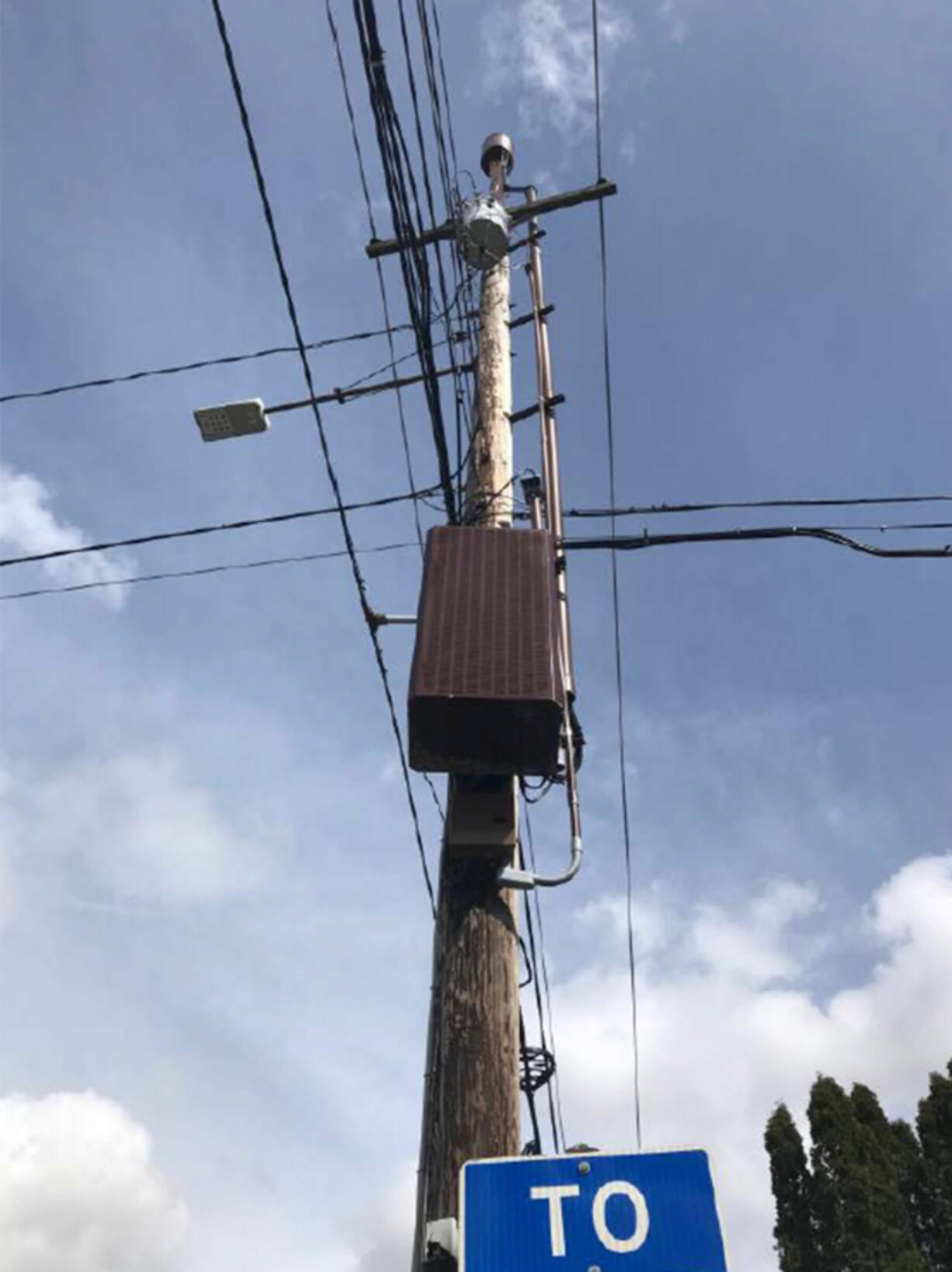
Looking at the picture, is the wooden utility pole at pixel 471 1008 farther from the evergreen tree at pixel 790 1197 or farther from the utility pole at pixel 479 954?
the evergreen tree at pixel 790 1197

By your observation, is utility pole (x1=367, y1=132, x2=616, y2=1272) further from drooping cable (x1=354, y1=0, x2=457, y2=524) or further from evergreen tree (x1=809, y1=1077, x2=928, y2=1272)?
evergreen tree (x1=809, y1=1077, x2=928, y2=1272)

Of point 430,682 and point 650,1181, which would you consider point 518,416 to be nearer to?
point 430,682

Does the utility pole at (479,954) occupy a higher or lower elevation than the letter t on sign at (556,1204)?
higher

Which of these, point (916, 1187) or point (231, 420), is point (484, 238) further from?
point (916, 1187)

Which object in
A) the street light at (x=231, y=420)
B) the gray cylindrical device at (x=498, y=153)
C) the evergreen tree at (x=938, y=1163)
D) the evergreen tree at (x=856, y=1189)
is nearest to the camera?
the street light at (x=231, y=420)

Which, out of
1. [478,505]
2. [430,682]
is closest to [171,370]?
[478,505]

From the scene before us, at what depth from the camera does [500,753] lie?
3295mm

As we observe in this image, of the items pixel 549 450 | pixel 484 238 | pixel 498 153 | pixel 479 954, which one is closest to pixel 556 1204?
pixel 479 954

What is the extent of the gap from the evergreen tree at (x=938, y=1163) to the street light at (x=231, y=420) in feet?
63.1

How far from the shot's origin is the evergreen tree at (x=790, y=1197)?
1772cm

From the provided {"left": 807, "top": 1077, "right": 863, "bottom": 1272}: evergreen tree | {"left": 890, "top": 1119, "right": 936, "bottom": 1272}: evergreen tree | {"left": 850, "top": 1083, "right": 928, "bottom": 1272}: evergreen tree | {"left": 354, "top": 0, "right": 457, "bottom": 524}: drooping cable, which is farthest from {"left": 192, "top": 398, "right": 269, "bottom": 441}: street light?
{"left": 890, "top": 1119, "right": 936, "bottom": 1272}: evergreen tree

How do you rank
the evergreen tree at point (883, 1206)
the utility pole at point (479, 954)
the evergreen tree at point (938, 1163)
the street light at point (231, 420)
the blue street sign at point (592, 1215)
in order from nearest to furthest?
the blue street sign at point (592, 1215) → the utility pole at point (479, 954) → the street light at point (231, 420) → the evergreen tree at point (883, 1206) → the evergreen tree at point (938, 1163)

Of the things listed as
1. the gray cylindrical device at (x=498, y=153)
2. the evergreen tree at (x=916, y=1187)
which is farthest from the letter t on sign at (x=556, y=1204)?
the evergreen tree at (x=916, y=1187)

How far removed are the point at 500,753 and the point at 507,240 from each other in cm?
423
